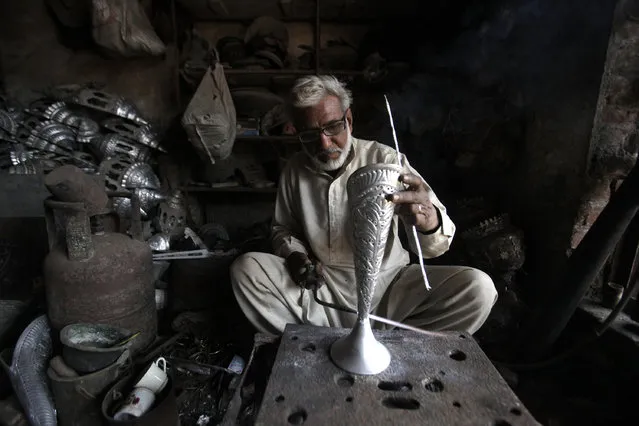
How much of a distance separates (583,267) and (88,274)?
2800mm

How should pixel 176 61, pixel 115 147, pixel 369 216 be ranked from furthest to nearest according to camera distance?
pixel 176 61 < pixel 115 147 < pixel 369 216

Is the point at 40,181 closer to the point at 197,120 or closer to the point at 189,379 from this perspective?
the point at 197,120

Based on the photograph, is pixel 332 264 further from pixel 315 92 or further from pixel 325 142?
pixel 315 92

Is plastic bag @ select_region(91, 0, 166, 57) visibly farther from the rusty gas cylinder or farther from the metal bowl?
the metal bowl

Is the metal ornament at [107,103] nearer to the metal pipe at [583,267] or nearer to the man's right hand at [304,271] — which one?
the man's right hand at [304,271]

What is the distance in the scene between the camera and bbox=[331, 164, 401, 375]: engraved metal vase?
107 centimetres

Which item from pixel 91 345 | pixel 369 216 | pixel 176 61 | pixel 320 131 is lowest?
pixel 91 345

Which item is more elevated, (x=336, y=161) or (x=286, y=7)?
(x=286, y=7)

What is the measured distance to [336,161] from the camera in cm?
194

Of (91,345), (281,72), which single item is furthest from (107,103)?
(91,345)

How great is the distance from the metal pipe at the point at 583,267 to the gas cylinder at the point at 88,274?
2.52m

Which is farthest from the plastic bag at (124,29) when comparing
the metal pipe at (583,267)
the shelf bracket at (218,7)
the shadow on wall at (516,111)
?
the metal pipe at (583,267)

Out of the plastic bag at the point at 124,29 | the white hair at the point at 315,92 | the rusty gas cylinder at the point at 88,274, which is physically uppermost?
the plastic bag at the point at 124,29

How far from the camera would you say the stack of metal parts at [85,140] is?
348cm
